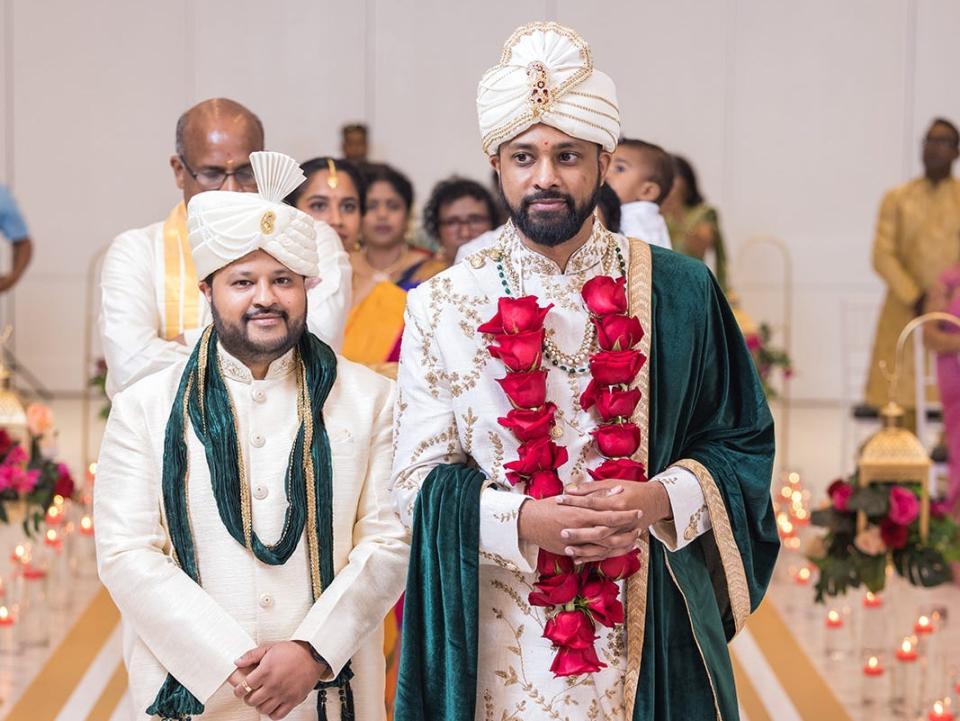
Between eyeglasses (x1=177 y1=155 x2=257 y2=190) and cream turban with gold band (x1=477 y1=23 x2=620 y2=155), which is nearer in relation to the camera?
cream turban with gold band (x1=477 y1=23 x2=620 y2=155)

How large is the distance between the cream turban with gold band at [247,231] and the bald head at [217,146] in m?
0.67

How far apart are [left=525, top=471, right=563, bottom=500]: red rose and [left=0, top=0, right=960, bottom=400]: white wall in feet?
34.2

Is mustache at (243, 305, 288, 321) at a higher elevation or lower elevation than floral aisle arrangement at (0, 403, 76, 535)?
higher

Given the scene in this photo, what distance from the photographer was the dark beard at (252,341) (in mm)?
3195

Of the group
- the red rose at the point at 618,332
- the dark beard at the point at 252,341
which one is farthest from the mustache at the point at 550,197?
the dark beard at the point at 252,341

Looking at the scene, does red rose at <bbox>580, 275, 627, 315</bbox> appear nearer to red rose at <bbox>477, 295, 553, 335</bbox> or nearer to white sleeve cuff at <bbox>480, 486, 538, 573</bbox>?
red rose at <bbox>477, 295, 553, 335</bbox>

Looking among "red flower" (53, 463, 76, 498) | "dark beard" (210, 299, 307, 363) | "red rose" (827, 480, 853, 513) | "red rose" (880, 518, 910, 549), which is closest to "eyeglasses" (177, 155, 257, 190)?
"dark beard" (210, 299, 307, 363)

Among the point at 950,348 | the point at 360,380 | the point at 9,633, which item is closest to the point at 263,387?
the point at 360,380

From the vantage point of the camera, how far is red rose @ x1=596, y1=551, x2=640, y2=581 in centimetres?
300

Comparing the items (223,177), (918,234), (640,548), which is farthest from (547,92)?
(918,234)

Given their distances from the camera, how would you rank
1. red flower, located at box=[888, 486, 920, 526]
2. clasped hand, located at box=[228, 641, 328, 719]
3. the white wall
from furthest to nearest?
the white wall → red flower, located at box=[888, 486, 920, 526] → clasped hand, located at box=[228, 641, 328, 719]

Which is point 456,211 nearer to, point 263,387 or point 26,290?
point 263,387

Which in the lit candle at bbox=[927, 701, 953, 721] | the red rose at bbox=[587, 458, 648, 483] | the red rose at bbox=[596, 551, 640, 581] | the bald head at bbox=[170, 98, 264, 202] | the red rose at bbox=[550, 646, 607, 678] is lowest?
the lit candle at bbox=[927, 701, 953, 721]

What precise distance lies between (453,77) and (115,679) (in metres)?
8.22
